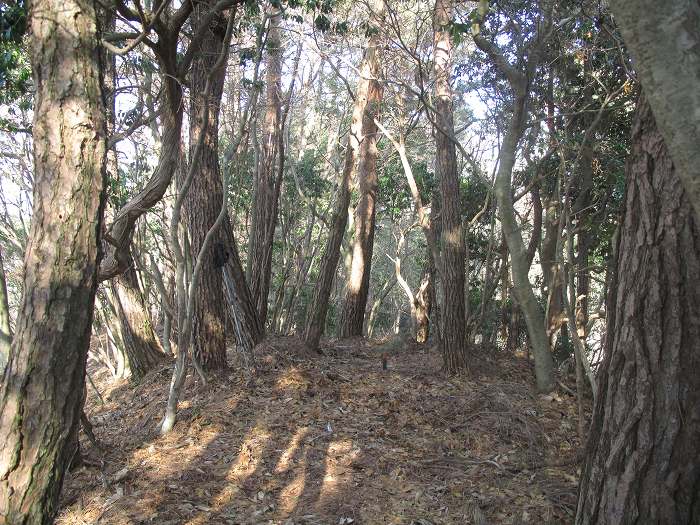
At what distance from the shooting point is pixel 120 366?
10305mm

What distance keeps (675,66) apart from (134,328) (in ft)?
29.8

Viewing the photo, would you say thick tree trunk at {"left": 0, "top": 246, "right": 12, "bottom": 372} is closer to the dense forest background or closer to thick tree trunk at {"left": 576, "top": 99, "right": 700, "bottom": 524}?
the dense forest background

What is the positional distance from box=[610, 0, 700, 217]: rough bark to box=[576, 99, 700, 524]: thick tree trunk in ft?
2.95

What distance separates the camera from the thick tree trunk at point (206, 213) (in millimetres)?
7602

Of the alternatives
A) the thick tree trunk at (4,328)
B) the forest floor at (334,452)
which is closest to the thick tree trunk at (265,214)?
the forest floor at (334,452)

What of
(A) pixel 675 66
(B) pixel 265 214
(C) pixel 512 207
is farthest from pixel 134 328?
(A) pixel 675 66

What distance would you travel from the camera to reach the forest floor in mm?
4734

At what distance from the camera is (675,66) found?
216cm

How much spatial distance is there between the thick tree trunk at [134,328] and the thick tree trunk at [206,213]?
8.14 ft

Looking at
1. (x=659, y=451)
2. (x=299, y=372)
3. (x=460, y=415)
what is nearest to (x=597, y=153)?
(x=460, y=415)

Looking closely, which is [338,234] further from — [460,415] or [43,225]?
[43,225]

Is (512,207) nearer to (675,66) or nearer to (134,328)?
(675,66)

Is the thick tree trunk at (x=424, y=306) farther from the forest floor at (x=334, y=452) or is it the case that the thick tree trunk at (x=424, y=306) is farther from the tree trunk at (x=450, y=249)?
the tree trunk at (x=450, y=249)

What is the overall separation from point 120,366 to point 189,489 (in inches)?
229
